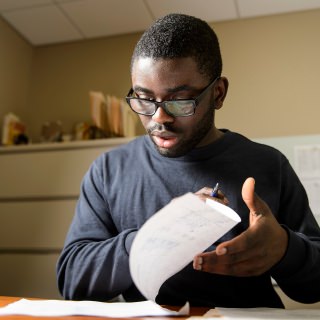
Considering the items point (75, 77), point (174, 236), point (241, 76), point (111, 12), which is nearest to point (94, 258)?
point (174, 236)

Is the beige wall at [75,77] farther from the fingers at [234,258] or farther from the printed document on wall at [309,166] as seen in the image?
the fingers at [234,258]

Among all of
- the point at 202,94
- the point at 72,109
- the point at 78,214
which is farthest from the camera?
the point at 72,109

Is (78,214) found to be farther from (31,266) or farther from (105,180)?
(31,266)

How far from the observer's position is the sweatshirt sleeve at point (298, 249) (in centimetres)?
69

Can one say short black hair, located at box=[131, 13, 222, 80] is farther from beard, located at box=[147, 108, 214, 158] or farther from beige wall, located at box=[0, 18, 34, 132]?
beige wall, located at box=[0, 18, 34, 132]

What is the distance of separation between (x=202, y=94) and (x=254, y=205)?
314mm

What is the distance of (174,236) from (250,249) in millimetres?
126

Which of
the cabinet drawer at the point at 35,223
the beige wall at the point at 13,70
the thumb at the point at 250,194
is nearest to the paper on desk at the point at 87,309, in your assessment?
the thumb at the point at 250,194

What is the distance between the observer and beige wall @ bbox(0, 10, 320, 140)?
252 centimetres

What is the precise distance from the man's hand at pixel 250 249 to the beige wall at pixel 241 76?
1974 millimetres

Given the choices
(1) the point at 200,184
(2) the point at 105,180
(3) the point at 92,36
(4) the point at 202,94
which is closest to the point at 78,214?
(2) the point at 105,180

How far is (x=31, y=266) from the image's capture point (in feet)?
7.27

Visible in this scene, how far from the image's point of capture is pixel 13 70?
2902 mm

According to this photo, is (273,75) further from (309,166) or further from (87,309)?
(87,309)
